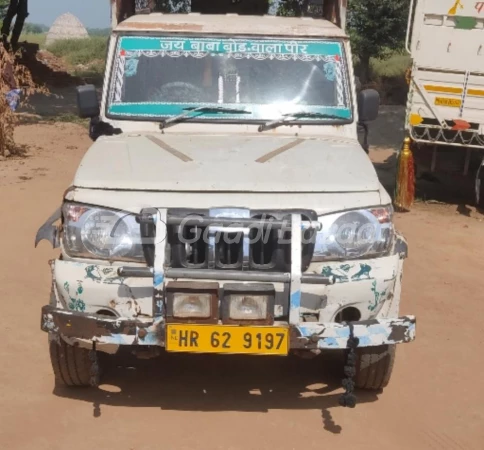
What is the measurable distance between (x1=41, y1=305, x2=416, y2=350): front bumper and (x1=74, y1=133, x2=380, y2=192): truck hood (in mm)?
658

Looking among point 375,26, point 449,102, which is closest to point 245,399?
point 449,102

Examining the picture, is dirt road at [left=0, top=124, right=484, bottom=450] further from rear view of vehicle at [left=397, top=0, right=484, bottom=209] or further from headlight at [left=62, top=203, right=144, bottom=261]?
rear view of vehicle at [left=397, top=0, right=484, bottom=209]

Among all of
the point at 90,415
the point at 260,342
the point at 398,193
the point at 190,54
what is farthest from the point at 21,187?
the point at 260,342

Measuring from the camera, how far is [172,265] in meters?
3.68

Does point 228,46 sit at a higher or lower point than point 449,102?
higher

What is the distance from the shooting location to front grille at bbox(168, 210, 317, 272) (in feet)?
12.0

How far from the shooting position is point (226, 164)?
4117mm

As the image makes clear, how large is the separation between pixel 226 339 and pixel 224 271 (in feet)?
1.03

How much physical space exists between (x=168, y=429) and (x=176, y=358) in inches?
35.6

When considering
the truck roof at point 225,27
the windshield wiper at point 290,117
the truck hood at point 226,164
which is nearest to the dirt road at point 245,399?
the truck hood at point 226,164

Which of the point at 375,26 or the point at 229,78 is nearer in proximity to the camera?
the point at 229,78

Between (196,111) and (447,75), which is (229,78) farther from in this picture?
(447,75)

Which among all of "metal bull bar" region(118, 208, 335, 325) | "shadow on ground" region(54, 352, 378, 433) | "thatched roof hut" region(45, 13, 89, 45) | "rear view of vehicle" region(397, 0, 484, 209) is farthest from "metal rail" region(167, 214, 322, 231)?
"thatched roof hut" region(45, 13, 89, 45)

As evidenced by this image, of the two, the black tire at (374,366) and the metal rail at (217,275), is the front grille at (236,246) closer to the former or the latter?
the metal rail at (217,275)
